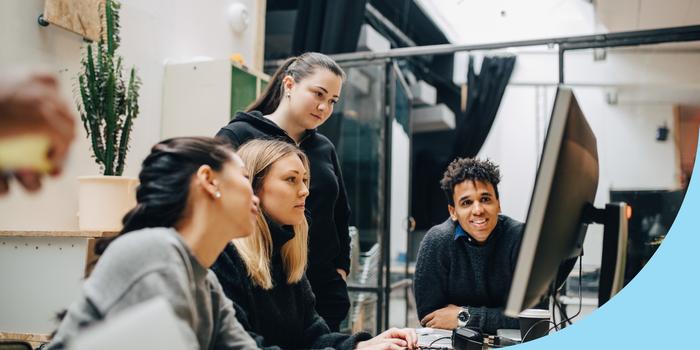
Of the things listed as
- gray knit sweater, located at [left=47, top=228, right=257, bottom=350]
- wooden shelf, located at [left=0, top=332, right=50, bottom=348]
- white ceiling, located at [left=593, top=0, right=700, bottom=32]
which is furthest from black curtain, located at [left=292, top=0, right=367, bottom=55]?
gray knit sweater, located at [left=47, top=228, right=257, bottom=350]

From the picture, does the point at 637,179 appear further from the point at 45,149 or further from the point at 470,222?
the point at 45,149

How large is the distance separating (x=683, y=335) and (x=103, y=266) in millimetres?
714

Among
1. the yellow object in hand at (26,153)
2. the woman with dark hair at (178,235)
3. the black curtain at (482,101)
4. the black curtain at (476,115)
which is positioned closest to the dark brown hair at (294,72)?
Answer: the woman with dark hair at (178,235)

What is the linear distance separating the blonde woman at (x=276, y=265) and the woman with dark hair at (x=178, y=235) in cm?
26

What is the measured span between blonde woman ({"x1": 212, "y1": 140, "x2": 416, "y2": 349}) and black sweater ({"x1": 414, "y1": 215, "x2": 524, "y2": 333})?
1.43ft

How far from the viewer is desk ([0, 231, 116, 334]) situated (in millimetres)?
893

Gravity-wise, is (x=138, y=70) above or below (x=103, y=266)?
above

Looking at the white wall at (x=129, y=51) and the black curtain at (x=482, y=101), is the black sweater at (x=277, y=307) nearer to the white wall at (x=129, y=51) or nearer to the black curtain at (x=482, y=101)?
the white wall at (x=129, y=51)

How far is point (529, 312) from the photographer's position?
3.88 feet

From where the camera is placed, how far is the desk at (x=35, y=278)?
0.89m

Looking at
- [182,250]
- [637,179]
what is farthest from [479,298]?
[637,179]

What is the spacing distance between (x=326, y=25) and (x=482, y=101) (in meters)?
0.91

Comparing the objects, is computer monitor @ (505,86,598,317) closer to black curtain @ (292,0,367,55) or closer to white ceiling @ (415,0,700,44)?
white ceiling @ (415,0,700,44)

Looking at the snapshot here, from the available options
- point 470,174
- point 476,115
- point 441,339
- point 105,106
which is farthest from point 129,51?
point 476,115
